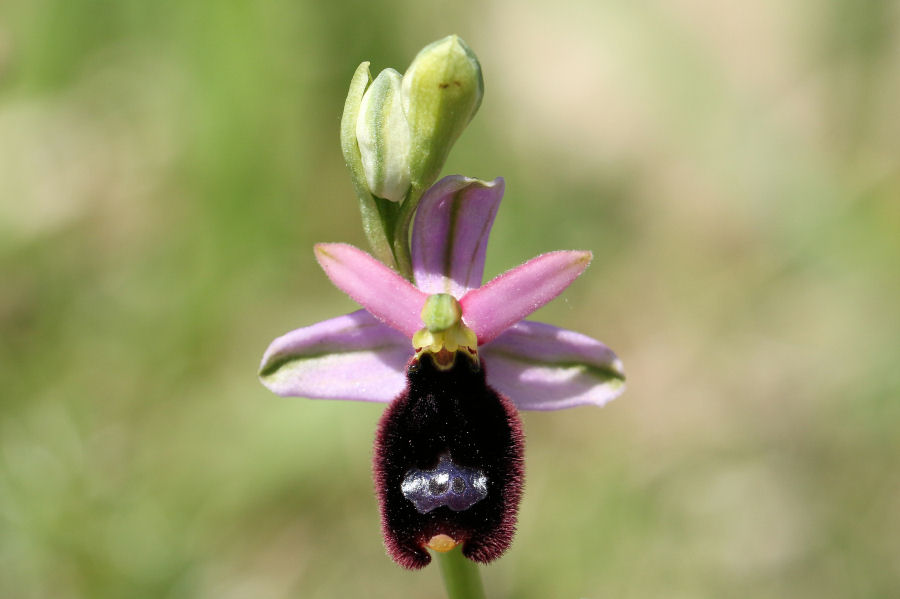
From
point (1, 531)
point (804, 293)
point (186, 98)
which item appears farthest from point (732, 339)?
point (1, 531)

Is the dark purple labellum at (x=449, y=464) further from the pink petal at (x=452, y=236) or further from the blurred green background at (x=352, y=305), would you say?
the blurred green background at (x=352, y=305)

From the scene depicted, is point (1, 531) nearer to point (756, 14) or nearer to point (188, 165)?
Result: point (188, 165)

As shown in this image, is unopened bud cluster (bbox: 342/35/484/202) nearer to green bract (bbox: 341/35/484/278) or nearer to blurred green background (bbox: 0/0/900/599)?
green bract (bbox: 341/35/484/278)

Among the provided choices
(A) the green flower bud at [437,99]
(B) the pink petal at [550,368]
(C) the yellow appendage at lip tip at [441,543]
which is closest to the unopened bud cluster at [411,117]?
(A) the green flower bud at [437,99]

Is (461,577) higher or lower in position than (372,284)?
lower

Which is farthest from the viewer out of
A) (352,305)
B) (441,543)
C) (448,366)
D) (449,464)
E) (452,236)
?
(352,305)

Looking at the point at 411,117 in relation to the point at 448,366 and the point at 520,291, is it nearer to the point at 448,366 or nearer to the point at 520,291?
the point at 520,291

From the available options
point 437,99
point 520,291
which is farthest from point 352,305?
point 437,99
